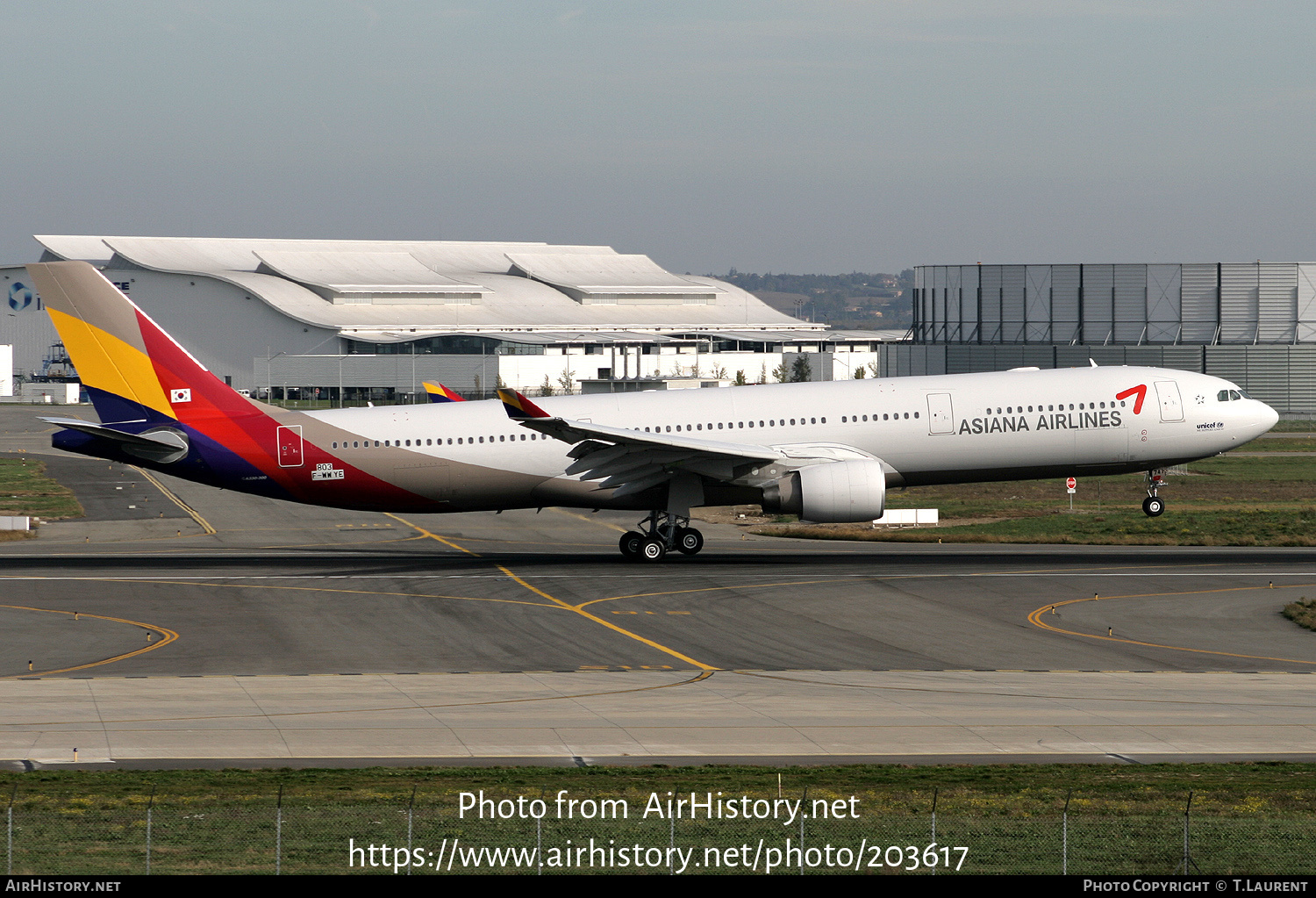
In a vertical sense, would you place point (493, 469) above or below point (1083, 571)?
above

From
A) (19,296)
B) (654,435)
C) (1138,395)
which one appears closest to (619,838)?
(654,435)

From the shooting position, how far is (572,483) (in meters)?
43.8

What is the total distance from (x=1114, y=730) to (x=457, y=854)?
12220mm

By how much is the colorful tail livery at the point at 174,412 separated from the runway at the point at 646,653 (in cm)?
304

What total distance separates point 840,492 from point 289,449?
657 inches

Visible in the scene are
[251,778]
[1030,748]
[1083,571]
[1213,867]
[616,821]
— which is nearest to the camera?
[1213,867]

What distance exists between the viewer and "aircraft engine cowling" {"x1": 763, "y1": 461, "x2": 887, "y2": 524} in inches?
1640

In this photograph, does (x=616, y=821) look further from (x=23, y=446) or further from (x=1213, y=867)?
(x=23, y=446)

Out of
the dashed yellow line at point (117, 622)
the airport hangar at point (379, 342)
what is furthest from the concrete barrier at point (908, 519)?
the airport hangar at point (379, 342)

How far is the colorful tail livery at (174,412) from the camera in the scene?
141 ft

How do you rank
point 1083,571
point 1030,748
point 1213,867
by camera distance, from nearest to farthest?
point 1213,867, point 1030,748, point 1083,571

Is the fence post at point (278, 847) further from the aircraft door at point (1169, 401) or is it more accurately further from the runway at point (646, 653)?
the aircraft door at point (1169, 401)

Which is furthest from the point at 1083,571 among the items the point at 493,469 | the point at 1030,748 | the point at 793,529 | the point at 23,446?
the point at 23,446

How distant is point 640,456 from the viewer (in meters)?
42.5
